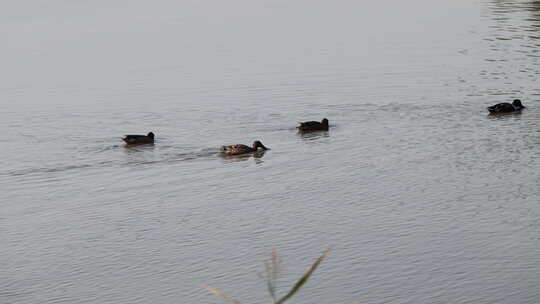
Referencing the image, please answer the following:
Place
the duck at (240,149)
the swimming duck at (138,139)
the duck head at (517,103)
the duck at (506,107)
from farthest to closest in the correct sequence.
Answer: the duck head at (517,103) < the duck at (506,107) < the swimming duck at (138,139) < the duck at (240,149)

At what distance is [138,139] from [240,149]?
231cm

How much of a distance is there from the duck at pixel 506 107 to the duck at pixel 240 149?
569 centimetres

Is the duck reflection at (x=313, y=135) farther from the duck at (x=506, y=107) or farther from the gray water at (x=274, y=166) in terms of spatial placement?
the duck at (x=506, y=107)

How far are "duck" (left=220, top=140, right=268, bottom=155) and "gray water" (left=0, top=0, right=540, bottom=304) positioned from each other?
0.63 feet

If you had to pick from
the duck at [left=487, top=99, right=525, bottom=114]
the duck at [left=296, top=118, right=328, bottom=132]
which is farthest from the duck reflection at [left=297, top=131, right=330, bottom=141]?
the duck at [left=487, top=99, right=525, bottom=114]

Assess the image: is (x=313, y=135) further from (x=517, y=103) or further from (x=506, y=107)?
(x=517, y=103)

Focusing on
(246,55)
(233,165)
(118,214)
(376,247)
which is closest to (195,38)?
(246,55)

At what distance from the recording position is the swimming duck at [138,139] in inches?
822

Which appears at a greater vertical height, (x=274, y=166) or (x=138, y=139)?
(x=138, y=139)

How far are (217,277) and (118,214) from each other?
364 centimetres

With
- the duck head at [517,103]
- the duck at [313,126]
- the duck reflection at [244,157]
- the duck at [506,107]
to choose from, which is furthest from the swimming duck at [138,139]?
the duck head at [517,103]

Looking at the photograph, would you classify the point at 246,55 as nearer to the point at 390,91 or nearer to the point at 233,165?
the point at 390,91

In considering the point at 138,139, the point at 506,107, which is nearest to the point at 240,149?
the point at 138,139

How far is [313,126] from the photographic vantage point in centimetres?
2147
